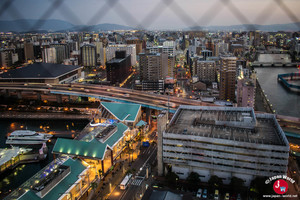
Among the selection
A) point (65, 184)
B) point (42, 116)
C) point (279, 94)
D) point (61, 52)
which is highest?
point (61, 52)

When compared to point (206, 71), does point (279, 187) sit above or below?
below

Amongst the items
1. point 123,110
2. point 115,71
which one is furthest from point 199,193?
point 115,71

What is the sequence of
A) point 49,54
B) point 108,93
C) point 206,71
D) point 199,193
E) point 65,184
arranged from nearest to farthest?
point 65,184
point 199,193
point 108,93
point 206,71
point 49,54

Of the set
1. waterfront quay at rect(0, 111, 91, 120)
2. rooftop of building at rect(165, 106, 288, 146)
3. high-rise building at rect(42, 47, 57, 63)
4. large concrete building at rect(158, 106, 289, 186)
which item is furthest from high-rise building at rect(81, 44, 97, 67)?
large concrete building at rect(158, 106, 289, 186)

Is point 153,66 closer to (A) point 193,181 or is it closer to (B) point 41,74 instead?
(B) point 41,74

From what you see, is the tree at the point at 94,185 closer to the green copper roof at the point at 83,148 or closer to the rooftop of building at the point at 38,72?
the green copper roof at the point at 83,148

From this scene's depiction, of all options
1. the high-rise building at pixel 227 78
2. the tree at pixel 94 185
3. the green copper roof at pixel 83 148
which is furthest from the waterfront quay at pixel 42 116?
the high-rise building at pixel 227 78

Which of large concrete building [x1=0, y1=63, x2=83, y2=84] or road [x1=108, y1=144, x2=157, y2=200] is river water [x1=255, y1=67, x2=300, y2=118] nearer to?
road [x1=108, y1=144, x2=157, y2=200]
